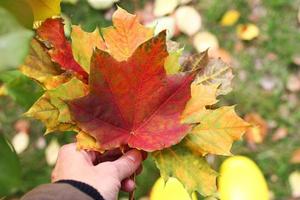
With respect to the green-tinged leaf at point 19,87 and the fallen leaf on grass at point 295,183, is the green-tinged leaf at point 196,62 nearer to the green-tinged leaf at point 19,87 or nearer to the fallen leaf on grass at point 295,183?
the green-tinged leaf at point 19,87

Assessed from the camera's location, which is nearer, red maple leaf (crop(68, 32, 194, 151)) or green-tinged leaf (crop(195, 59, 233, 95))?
red maple leaf (crop(68, 32, 194, 151))

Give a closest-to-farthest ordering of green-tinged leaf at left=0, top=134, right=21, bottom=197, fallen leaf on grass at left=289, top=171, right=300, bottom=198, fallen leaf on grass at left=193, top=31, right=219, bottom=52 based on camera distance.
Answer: green-tinged leaf at left=0, top=134, right=21, bottom=197 → fallen leaf on grass at left=289, top=171, right=300, bottom=198 → fallen leaf on grass at left=193, top=31, right=219, bottom=52

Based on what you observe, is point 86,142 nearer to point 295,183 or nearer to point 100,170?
point 100,170

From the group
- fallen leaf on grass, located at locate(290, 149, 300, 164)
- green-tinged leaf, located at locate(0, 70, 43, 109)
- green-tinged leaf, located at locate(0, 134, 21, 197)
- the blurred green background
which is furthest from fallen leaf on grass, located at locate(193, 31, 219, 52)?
green-tinged leaf, located at locate(0, 134, 21, 197)

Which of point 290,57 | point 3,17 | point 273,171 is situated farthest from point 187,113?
point 290,57

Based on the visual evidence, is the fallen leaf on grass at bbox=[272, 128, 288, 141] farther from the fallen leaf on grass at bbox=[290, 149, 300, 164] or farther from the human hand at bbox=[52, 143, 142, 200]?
the human hand at bbox=[52, 143, 142, 200]

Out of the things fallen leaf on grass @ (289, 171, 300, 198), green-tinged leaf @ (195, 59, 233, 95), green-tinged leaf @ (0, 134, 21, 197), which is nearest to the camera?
green-tinged leaf @ (0, 134, 21, 197)

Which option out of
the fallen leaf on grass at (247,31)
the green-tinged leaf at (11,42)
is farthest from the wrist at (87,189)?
the fallen leaf on grass at (247,31)
